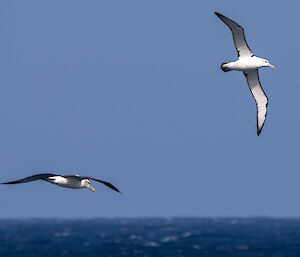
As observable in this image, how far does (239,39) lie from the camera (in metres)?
24.7

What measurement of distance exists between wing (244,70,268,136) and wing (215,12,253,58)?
5.87ft

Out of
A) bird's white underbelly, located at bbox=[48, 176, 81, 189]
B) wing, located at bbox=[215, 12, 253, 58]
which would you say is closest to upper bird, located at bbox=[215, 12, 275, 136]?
wing, located at bbox=[215, 12, 253, 58]

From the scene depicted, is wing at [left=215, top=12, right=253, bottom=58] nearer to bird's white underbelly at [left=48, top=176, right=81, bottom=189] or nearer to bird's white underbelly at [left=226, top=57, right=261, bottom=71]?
bird's white underbelly at [left=226, top=57, right=261, bottom=71]

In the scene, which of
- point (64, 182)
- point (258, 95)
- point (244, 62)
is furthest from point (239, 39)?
point (64, 182)

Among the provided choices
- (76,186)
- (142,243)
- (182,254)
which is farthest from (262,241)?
(76,186)

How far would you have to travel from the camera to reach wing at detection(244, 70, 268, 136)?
26.9 metres

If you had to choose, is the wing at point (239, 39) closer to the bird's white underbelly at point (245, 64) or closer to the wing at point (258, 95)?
the bird's white underbelly at point (245, 64)

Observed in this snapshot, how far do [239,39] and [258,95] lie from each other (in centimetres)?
344

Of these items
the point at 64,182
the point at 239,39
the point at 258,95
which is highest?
the point at 239,39

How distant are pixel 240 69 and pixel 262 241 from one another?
7743 cm

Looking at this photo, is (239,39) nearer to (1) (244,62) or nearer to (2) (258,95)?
(1) (244,62)

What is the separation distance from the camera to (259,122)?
26.8 m

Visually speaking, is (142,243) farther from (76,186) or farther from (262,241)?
(76,186)

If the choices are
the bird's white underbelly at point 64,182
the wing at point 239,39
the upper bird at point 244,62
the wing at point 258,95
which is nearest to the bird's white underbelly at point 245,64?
the upper bird at point 244,62
